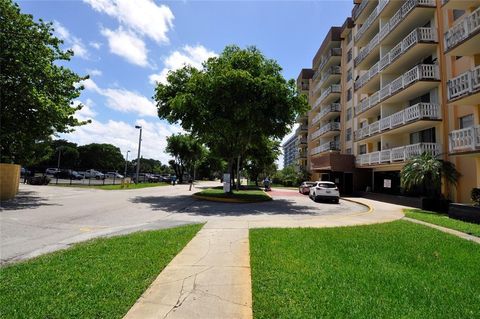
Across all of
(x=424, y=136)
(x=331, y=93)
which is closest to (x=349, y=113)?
(x=331, y=93)

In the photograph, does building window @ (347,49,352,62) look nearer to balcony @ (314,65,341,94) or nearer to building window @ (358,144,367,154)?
balcony @ (314,65,341,94)

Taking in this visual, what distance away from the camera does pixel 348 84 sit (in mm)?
40438

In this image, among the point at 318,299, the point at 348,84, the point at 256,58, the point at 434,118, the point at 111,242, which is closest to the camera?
the point at 318,299

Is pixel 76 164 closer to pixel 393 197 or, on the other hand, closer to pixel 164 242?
pixel 393 197

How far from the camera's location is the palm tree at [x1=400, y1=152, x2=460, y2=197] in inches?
710

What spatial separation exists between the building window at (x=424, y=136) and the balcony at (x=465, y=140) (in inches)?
230

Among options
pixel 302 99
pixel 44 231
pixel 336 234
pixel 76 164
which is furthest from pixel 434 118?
pixel 76 164

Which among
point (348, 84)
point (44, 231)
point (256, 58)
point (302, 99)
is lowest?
point (44, 231)

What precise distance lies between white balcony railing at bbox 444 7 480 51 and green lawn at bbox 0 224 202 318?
17063 millimetres

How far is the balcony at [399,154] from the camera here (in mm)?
21328

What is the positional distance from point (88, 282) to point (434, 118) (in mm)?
22144

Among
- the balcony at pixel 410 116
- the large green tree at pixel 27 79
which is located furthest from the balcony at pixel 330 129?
the large green tree at pixel 27 79

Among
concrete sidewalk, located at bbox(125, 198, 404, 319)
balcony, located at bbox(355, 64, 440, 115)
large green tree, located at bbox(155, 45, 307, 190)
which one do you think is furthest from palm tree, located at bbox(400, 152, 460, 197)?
concrete sidewalk, located at bbox(125, 198, 404, 319)

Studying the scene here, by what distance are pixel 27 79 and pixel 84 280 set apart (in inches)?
653
